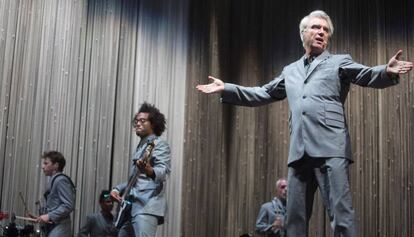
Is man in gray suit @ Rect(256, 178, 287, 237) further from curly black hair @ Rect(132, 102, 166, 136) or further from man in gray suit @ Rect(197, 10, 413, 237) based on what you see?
man in gray suit @ Rect(197, 10, 413, 237)

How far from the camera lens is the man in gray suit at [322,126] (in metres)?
2.74

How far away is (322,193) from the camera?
112 inches

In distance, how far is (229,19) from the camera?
7.23 m

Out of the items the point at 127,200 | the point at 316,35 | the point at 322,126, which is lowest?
the point at 127,200

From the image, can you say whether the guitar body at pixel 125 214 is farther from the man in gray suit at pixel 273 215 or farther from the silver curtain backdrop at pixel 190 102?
the man in gray suit at pixel 273 215

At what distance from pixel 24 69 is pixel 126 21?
1.36m

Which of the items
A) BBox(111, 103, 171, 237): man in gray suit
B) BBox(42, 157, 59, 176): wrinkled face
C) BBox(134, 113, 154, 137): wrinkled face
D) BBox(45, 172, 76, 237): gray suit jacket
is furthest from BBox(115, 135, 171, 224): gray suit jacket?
BBox(42, 157, 59, 176): wrinkled face

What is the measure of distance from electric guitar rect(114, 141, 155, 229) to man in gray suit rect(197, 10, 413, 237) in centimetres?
110

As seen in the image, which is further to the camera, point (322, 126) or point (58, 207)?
point (58, 207)

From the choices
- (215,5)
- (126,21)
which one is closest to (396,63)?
(126,21)

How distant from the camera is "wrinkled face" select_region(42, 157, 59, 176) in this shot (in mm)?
5129

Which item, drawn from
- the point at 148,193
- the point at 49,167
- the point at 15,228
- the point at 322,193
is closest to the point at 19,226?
the point at 15,228

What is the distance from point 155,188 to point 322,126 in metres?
1.56

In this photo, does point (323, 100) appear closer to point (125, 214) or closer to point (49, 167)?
point (125, 214)
